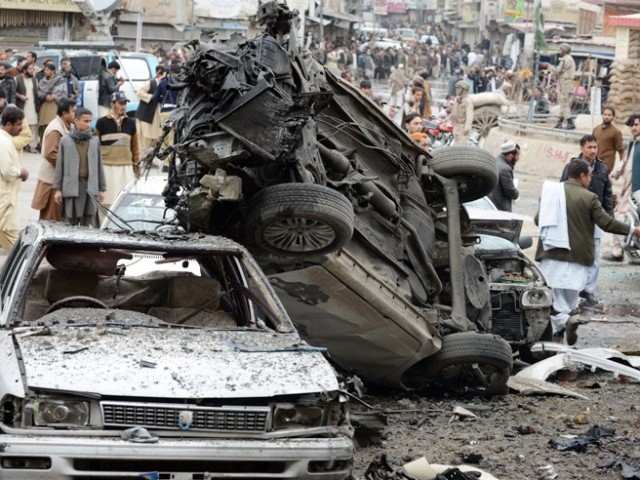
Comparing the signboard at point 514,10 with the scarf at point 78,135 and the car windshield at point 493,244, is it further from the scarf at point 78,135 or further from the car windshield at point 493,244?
the car windshield at point 493,244

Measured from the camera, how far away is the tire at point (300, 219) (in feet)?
28.1

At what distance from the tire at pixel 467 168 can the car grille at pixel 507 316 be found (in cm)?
94

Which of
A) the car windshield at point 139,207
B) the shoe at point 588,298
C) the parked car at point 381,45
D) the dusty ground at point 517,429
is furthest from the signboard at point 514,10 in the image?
the dusty ground at point 517,429

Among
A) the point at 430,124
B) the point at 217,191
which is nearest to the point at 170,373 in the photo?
the point at 217,191

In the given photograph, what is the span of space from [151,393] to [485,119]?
28.0 m

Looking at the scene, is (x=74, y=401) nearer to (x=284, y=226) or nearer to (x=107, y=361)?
(x=107, y=361)

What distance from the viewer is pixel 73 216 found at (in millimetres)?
14156

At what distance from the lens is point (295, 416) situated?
6379 millimetres

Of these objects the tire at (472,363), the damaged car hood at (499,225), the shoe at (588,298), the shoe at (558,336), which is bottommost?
the shoe at (558,336)

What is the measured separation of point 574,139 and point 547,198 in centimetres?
1504

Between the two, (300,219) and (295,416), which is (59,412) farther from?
(300,219)

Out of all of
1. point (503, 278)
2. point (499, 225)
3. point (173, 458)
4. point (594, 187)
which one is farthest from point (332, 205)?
point (594, 187)

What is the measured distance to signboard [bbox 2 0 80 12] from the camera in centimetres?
4175

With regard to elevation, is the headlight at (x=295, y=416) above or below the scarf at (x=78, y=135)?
below
